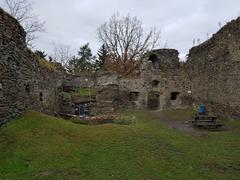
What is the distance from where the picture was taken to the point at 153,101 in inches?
874

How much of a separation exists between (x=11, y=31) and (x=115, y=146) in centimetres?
489

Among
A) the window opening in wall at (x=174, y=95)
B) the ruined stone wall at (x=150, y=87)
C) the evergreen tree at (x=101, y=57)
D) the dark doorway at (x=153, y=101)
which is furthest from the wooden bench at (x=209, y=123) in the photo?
the evergreen tree at (x=101, y=57)

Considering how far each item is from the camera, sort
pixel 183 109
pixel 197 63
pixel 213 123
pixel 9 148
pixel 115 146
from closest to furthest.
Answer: pixel 9 148 < pixel 115 146 < pixel 213 123 < pixel 197 63 < pixel 183 109

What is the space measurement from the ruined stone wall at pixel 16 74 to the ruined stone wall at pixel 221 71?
9.06 m

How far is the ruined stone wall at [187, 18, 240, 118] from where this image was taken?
41.7 ft

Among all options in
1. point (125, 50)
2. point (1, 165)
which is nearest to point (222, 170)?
point (1, 165)

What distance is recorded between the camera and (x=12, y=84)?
8.40m

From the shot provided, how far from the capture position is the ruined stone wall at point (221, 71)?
12.7m

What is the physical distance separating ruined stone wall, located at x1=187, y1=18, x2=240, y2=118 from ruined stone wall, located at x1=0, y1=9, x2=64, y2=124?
906 centimetres

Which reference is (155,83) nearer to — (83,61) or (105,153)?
(105,153)

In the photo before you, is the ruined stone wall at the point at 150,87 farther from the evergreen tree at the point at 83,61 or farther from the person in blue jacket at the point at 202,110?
the evergreen tree at the point at 83,61

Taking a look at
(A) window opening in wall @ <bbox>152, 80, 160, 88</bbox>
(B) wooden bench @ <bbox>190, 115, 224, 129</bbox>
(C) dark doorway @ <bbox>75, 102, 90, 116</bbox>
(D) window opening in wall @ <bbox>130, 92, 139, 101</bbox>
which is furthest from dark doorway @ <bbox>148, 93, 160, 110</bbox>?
(B) wooden bench @ <bbox>190, 115, 224, 129</bbox>

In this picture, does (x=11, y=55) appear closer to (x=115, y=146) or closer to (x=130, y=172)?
(x=115, y=146)

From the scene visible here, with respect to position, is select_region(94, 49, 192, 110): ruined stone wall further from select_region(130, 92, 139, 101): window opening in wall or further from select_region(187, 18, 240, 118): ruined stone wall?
select_region(187, 18, 240, 118): ruined stone wall
